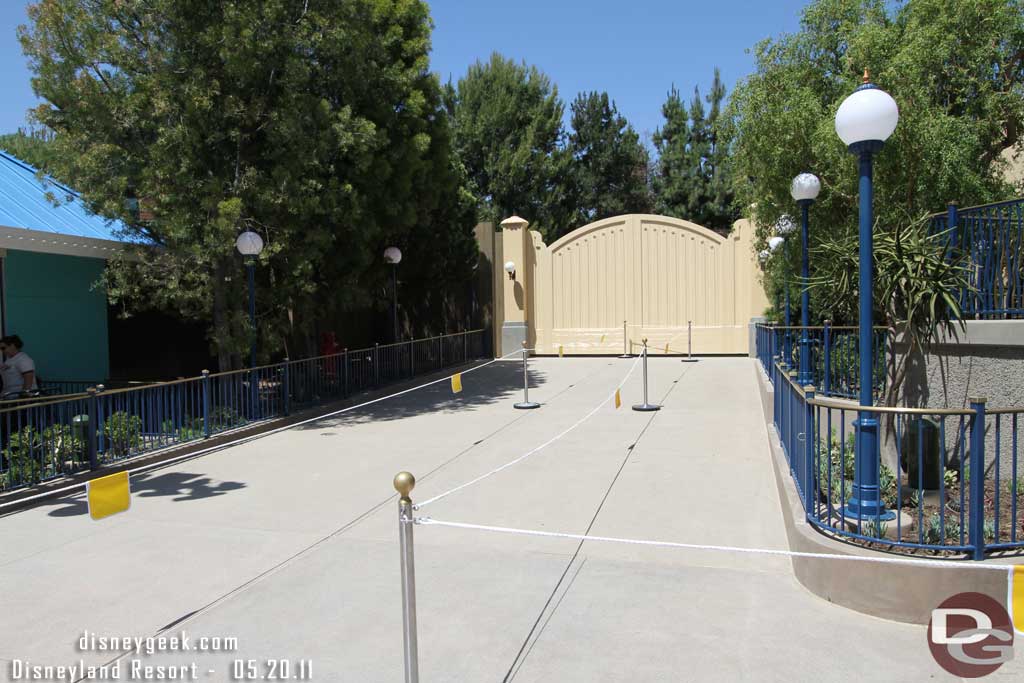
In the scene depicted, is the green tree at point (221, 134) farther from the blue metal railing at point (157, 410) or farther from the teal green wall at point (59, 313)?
the teal green wall at point (59, 313)

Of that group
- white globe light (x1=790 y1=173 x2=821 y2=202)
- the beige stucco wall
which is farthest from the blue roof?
the beige stucco wall

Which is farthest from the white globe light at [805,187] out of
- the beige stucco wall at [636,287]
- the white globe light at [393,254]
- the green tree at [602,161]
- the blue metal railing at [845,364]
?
the green tree at [602,161]

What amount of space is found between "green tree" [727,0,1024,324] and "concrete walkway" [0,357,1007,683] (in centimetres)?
344

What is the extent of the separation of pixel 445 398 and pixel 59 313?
653cm

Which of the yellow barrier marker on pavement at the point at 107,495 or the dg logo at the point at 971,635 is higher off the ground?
the yellow barrier marker on pavement at the point at 107,495

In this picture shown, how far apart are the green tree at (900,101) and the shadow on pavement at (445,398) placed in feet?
19.2

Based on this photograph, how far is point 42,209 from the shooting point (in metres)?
11.6

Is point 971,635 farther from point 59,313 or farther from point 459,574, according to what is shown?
point 59,313

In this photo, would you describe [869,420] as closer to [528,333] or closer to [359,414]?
[359,414]

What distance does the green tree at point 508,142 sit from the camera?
3034 centimetres

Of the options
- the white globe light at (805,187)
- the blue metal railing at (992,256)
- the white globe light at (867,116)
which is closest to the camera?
the white globe light at (867,116)

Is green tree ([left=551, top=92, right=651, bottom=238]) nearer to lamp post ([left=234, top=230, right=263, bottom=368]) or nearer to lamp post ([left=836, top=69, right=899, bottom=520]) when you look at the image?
lamp post ([left=234, top=230, right=263, bottom=368])

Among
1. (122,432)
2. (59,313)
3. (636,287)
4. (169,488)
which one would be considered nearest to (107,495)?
(169,488)

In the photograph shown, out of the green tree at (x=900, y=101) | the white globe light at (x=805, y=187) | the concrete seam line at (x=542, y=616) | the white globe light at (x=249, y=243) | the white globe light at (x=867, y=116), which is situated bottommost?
the concrete seam line at (x=542, y=616)
